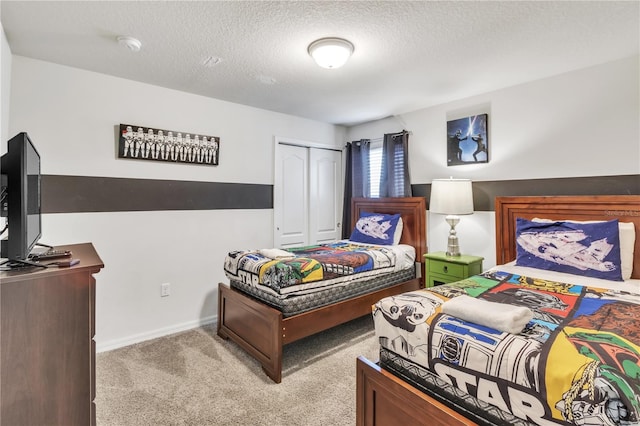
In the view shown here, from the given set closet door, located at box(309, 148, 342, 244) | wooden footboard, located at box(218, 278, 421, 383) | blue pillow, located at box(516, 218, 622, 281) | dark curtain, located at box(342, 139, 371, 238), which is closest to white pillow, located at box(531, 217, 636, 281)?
blue pillow, located at box(516, 218, 622, 281)

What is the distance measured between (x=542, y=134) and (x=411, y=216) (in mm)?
1509

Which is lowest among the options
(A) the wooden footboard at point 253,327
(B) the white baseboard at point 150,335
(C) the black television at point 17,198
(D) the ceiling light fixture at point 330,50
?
(B) the white baseboard at point 150,335

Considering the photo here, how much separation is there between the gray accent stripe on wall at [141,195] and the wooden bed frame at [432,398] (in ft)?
Result: 7.85

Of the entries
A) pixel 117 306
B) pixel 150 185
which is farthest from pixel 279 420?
pixel 150 185

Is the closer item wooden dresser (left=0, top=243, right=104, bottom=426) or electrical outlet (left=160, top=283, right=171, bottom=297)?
wooden dresser (left=0, top=243, right=104, bottom=426)

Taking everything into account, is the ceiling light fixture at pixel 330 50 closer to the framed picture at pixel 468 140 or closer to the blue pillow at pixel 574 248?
the framed picture at pixel 468 140

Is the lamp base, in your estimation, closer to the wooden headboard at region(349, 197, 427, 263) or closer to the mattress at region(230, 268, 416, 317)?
the wooden headboard at region(349, 197, 427, 263)

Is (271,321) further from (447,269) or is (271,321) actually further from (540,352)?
(447,269)

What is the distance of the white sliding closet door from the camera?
Answer: 3.93 meters

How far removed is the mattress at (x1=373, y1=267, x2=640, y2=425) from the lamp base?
1.41 m

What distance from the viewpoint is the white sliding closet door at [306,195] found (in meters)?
3.93

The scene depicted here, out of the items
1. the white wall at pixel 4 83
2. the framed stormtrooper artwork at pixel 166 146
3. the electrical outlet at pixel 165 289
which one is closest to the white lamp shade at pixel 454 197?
the framed stormtrooper artwork at pixel 166 146

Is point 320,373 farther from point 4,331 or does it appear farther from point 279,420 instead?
point 4,331

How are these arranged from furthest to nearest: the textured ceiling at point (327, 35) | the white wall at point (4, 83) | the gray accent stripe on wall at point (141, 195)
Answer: the gray accent stripe on wall at point (141, 195)
the white wall at point (4, 83)
the textured ceiling at point (327, 35)
